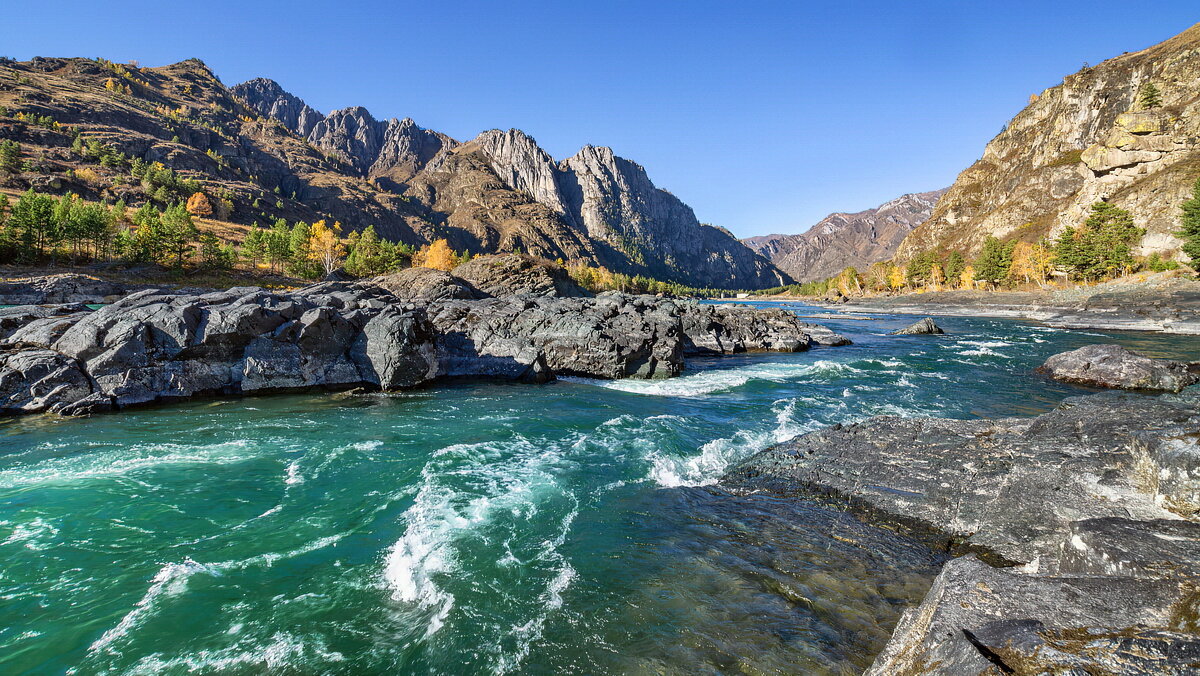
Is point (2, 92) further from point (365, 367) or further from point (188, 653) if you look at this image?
point (188, 653)

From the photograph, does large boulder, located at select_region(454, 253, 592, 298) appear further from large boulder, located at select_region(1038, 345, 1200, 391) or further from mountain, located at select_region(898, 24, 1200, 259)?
mountain, located at select_region(898, 24, 1200, 259)

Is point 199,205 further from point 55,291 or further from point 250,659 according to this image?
point 250,659

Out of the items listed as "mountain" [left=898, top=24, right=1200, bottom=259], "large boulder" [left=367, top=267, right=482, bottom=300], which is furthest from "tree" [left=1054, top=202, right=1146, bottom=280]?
"large boulder" [left=367, top=267, right=482, bottom=300]

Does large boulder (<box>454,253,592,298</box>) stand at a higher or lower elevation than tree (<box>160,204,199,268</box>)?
lower

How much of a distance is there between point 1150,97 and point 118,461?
19814cm

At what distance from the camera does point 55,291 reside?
186 feet

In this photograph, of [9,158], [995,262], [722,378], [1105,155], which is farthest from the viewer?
[995,262]

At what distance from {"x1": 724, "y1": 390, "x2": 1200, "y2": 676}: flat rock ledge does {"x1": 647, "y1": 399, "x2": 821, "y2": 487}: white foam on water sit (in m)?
0.82

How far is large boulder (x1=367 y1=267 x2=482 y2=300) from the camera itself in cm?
5334

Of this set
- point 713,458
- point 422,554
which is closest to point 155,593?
point 422,554

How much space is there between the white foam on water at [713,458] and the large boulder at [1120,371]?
18.3 m

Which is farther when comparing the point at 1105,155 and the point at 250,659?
the point at 1105,155

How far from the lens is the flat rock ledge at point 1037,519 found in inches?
161

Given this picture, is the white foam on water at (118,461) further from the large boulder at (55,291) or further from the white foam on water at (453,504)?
the large boulder at (55,291)
